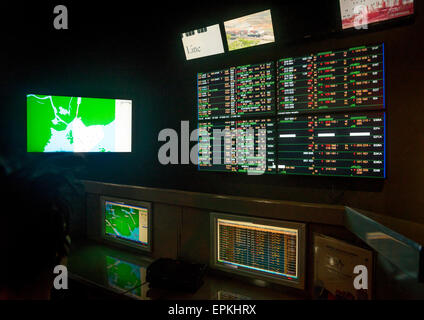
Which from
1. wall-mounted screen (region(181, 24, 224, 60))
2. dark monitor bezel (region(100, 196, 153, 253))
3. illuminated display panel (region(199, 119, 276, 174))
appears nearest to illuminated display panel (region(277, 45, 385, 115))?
illuminated display panel (region(199, 119, 276, 174))

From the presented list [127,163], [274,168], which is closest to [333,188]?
[274,168]

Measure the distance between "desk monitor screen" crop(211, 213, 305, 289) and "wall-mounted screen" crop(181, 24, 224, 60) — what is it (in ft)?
4.76

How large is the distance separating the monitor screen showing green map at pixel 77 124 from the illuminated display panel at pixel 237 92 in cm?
80

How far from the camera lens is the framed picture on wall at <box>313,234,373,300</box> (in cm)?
112

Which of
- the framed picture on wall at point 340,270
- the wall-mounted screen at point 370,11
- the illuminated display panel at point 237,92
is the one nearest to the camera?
the framed picture on wall at point 340,270

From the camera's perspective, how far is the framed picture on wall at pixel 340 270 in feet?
3.68

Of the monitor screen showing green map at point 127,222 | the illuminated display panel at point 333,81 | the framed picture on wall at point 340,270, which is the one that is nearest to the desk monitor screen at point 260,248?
the framed picture on wall at point 340,270

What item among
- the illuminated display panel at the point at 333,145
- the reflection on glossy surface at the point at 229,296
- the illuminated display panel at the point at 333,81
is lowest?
the reflection on glossy surface at the point at 229,296

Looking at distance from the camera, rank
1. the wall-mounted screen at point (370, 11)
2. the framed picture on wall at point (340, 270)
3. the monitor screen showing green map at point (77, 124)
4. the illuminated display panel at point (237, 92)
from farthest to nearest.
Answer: the monitor screen showing green map at point (77, 124), the illuminated display panel at point (237, 92), the wall-mounted screen at point (370, 11), the framed picture on wall at point (340, 270)

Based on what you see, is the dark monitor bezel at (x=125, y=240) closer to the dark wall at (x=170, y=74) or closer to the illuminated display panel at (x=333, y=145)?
the dark wall at (x=170, y=74)

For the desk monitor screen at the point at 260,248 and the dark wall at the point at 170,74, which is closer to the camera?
the desk monitor screen at the point at 260,248

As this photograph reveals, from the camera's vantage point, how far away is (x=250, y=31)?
6.44 ft

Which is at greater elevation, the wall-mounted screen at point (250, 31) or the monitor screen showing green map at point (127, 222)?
the wall-mounted screen at point (250, 31)

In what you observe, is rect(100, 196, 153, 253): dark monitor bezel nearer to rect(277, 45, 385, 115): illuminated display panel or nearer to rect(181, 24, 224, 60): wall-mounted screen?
rect(277, 45, 385, 115): illuminated display panel
